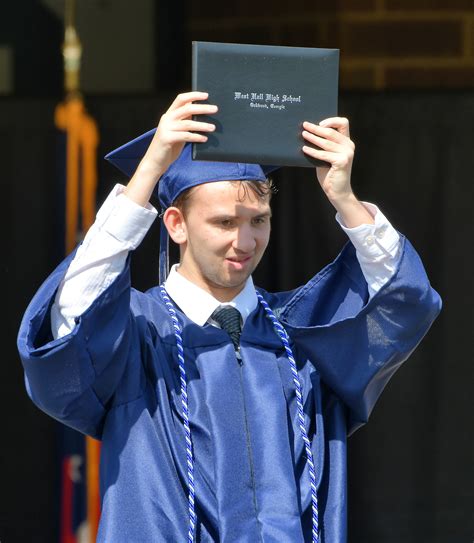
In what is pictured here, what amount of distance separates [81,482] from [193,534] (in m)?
1.76

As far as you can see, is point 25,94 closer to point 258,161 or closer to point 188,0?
point 188,0

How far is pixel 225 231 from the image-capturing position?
256 cm

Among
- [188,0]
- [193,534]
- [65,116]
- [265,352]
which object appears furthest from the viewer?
[188,0]

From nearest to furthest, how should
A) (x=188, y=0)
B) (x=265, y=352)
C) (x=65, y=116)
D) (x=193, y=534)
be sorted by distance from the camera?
1. (x=193, y=534)
2. (x=265, y=352)
3. (x=65, y=116)
4. (x=188, y=0)

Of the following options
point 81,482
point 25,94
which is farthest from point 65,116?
point 81,482

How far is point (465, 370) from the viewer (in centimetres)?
412

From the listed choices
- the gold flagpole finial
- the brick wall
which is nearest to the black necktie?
the gold flagpole finial

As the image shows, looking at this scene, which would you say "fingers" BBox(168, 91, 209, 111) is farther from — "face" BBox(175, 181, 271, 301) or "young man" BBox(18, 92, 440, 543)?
"face" BBox(175, 181, 271, 301)

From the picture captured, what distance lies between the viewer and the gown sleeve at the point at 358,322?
2.50m

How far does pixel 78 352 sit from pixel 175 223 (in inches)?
16.3

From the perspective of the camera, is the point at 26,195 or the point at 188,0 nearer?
the point at 26,195

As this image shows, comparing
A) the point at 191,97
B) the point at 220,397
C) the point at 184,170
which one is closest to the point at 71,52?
the point at 184,170

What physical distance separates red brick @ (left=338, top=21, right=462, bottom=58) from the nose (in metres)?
1.92

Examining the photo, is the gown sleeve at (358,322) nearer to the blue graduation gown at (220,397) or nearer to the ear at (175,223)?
the blue graduation gown at (220,397)
